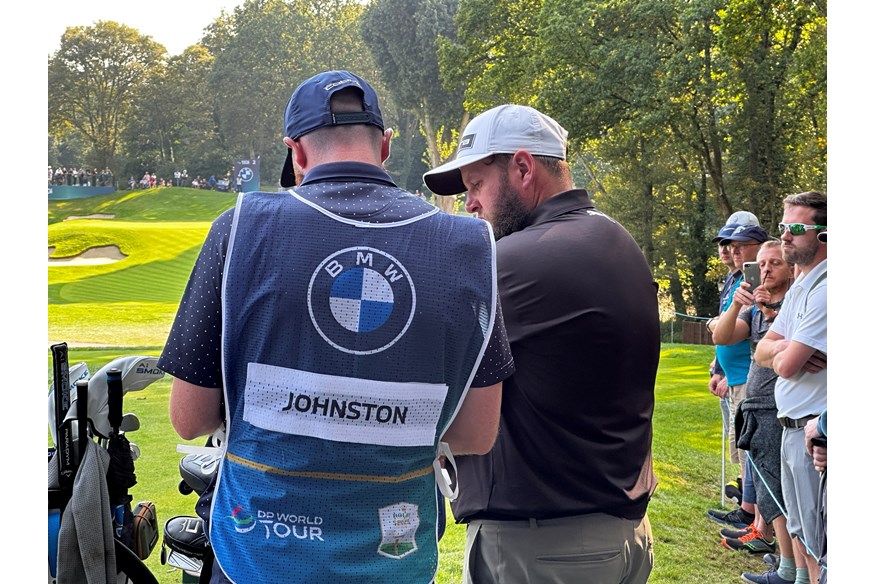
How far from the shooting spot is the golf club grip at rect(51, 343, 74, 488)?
4.67 feet

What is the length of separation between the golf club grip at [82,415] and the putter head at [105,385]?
0.01 meters

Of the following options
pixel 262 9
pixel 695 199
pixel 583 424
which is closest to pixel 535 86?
pixel 695 199

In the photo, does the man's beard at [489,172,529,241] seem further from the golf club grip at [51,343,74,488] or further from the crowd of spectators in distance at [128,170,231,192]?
the crowd of spectators in distance at [128,170,231,192]

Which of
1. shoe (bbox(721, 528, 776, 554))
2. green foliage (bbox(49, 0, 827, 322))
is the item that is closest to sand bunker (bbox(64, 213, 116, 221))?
green foliage (bbox(49, 0, 827, 322))

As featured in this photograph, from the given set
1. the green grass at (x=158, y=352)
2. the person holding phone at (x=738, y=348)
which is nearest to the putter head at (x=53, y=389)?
the green grass at (x=158, y=352)

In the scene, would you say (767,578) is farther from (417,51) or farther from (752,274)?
(417,51)

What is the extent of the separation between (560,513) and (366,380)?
1.24 feet

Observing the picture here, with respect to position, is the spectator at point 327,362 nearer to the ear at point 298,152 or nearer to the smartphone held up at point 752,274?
the ear at point 298,152

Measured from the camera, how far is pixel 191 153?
12.8 meters

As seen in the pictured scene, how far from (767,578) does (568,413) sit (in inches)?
73.2

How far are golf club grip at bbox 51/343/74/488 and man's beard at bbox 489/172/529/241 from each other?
30.8 inches

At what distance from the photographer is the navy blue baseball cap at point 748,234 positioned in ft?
9.96

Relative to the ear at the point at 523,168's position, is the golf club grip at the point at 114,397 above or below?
below
